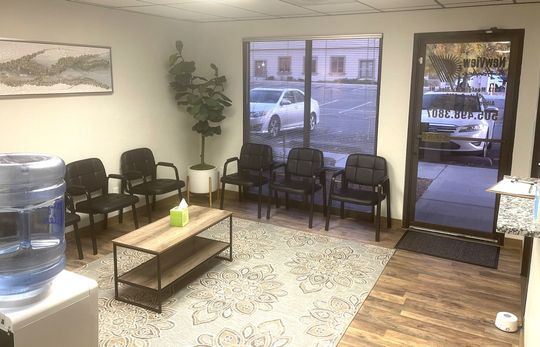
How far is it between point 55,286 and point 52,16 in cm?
329

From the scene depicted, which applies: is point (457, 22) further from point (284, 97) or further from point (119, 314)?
point (119, 314)

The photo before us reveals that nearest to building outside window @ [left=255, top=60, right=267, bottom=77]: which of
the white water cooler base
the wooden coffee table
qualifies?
the wooden coffee table

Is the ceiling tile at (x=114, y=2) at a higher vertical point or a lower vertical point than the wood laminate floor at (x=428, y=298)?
higher

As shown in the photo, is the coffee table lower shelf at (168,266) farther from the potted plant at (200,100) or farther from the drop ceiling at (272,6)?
the drop ceiling at (272,6)

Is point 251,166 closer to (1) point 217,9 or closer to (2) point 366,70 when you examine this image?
(2) point 366,70

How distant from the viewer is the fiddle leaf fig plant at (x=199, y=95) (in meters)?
5.68

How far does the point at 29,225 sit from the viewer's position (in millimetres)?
1923

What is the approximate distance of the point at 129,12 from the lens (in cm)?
509

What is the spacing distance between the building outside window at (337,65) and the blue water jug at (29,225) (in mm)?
3994

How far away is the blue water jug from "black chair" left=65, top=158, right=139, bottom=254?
2397mm

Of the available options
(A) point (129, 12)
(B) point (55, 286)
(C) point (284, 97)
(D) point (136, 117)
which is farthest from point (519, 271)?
(A) point (129, 12)

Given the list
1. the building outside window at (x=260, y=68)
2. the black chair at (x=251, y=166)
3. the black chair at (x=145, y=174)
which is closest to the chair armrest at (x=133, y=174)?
the black chair at (x=145, y=174)

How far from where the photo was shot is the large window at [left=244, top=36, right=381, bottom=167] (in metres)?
5.33

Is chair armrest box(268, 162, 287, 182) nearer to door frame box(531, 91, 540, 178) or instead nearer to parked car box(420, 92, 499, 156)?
parked car box(420, 92, 499, 156)
